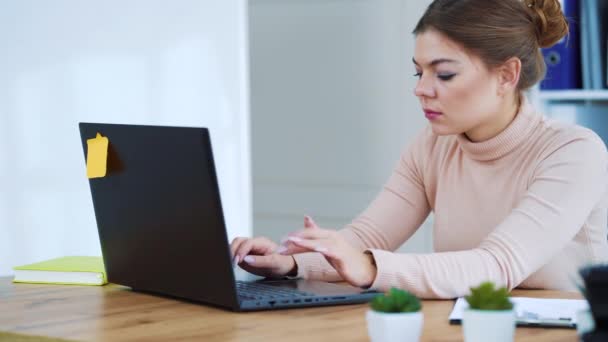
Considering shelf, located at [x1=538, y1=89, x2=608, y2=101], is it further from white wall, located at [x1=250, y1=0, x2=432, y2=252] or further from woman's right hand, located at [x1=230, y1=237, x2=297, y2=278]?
woman's right hand, located at [x1=230, y1=237, x2=297, y2=278]

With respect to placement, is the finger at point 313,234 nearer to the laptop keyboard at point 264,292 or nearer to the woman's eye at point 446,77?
the laptop keyboard at point 264,292

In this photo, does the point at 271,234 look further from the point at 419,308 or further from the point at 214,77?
the point at 419,308

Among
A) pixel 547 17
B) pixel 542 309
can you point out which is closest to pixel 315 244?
pixel 542 309

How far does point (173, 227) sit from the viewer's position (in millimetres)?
1562

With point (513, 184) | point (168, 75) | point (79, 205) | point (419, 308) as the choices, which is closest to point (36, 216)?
point (79, 205)

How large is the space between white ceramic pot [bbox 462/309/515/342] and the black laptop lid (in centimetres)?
45

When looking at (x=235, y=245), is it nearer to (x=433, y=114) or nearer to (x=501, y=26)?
(x=433, y=114)

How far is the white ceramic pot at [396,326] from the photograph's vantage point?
1155 mm

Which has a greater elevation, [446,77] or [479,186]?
[446,77]

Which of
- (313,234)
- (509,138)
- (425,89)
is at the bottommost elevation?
(313,234)

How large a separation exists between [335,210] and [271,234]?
353 millimetres

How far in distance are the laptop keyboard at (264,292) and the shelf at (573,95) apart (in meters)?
1.75

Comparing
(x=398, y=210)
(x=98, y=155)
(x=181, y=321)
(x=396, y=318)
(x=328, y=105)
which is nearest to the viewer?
(x=396, y=318)

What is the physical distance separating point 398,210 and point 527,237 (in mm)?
465
